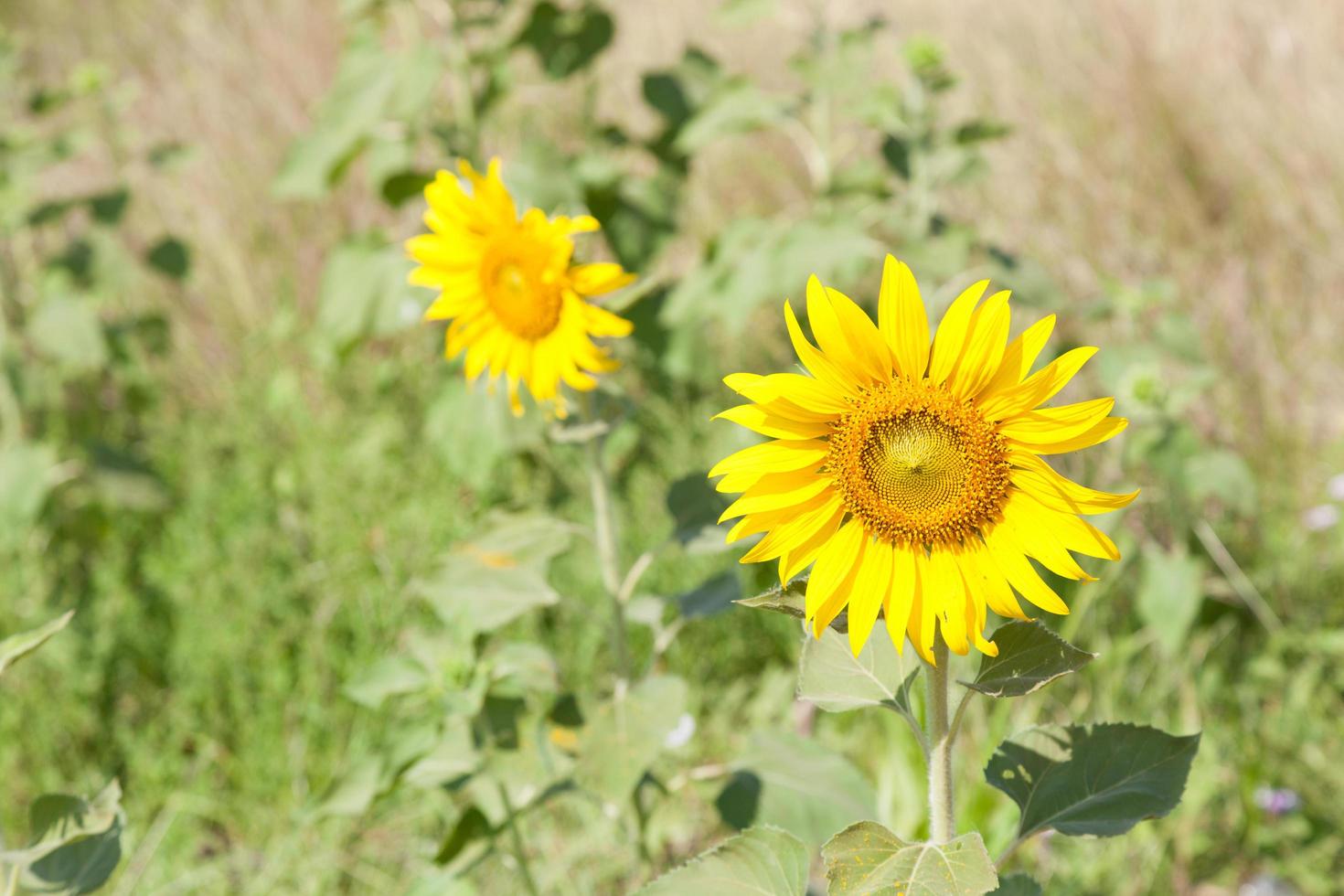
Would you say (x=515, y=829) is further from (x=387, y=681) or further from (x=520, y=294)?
(x=520, y=294)

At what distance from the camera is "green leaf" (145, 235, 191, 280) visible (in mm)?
3750

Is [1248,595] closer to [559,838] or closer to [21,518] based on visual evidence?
[559,838]

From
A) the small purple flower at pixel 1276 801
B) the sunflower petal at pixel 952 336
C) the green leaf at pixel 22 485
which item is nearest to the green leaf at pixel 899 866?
the sunflower petal at pixel 952 336

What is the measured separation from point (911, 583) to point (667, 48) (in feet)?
16.3

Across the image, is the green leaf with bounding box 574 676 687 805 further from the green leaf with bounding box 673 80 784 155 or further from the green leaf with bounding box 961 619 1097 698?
the green leaf with bounding box 673 80 784 155

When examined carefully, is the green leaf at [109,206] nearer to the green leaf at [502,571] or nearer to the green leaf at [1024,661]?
the green leaf at [502,571]

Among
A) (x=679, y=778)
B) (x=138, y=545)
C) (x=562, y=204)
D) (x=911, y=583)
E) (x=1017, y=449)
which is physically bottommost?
(x=138, y=545)

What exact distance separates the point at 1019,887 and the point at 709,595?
806mm

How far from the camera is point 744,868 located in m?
1.29

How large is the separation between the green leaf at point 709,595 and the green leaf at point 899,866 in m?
0.80

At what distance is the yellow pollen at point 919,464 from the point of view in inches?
46.7

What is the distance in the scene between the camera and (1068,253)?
3891 mm

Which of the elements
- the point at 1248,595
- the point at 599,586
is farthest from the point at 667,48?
the point at 1248,595

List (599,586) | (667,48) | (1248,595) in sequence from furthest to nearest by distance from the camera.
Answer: (667,48) → (599,586) → (1248,595)
